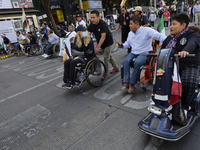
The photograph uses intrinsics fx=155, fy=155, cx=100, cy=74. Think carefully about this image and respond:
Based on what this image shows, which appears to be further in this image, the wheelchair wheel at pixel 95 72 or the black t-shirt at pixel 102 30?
the black t-shirt at pixel 102 30

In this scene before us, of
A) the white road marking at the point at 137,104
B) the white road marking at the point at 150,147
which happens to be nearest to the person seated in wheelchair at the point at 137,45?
the white road marking at the point at 137,104

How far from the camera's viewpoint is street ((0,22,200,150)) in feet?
7.27

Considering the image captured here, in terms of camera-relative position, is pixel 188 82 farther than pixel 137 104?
No

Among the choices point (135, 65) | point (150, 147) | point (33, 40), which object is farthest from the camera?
point (33, 40)

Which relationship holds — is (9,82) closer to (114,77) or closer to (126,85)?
(114,77)

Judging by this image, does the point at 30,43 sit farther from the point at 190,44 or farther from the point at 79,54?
the point at 190,44

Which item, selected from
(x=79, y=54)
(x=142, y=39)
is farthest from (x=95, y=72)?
(x=142, y=39)

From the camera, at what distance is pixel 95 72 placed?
13.4 ft

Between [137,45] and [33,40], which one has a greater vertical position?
[33,40]

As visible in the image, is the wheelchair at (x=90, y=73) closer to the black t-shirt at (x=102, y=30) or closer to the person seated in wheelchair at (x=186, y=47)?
the black t-shirt at (x=102, y=30)

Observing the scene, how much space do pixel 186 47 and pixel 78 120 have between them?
6.94ft

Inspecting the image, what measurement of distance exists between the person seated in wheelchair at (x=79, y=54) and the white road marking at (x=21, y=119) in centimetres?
82

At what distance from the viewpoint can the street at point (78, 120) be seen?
7.27ft

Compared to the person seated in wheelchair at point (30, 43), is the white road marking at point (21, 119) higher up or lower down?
lower down
